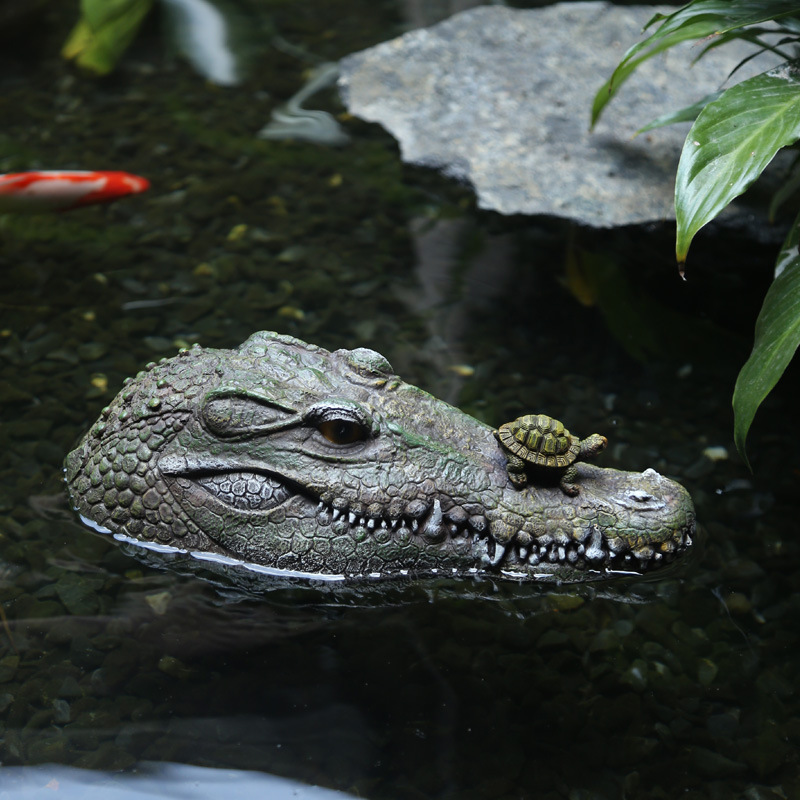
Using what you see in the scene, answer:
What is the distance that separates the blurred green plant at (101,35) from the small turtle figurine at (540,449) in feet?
18.9

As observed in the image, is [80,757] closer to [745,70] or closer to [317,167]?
[317,167]

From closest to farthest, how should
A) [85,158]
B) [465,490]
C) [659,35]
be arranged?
1. [465,490]
2. [659,35]
3. [85,158]

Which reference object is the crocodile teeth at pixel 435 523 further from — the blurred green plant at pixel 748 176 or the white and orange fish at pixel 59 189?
the white and orange fish at pixel 59 189

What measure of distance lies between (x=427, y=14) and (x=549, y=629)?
6738 mm

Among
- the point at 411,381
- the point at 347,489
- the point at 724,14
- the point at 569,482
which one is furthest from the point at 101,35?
the point at 569,482

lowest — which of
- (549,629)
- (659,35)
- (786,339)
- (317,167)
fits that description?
(549,629)

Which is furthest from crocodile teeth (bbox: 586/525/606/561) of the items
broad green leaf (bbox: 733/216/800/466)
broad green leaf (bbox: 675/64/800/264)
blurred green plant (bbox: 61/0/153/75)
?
blurred green plant (bbox: 61/0/153/75)

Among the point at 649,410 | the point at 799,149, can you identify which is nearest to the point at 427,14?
the point at 799,149

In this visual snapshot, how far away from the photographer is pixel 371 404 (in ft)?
12.9

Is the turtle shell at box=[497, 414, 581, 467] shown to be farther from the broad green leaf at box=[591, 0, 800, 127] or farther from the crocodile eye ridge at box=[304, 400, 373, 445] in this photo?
the broad green leaf at box=[591, 0, 800, 127]

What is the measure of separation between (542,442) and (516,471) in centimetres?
18

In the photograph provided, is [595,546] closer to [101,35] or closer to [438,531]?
[438,531]

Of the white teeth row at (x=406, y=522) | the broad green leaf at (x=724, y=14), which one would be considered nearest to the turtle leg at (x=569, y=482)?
the white teeth row at (x=406, y=522)

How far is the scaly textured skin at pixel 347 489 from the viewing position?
383 cm
